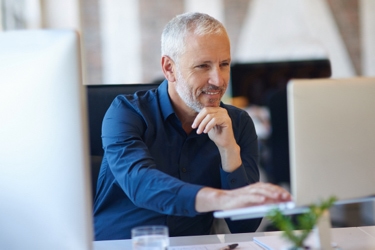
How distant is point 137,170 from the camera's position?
1.57 metres

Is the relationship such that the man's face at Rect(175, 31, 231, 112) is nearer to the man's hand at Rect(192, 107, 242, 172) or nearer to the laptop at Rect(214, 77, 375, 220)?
the man's hand at Rect(192, 107, 242, 172)

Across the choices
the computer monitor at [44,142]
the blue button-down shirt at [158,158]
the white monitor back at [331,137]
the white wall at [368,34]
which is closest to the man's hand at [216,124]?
the blue button-down shirt at [158,158]

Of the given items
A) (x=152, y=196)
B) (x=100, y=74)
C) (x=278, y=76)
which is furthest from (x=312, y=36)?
(x=152, y=196)

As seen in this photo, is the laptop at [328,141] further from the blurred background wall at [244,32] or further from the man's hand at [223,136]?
the blurred background wall at [244,32]

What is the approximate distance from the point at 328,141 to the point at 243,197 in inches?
8.7

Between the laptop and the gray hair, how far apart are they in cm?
62

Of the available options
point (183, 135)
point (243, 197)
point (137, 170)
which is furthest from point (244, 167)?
point (243, 197)

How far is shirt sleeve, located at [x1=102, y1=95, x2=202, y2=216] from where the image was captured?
144cm

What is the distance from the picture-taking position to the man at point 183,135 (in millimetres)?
1759

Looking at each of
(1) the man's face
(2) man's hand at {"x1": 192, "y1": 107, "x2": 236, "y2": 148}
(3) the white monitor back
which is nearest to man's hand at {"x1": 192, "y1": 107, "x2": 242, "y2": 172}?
(2) man's hand at {"x1": 192, "y1": 107, "x2": 236, "y2": 148}

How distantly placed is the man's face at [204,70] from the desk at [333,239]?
0.45 m

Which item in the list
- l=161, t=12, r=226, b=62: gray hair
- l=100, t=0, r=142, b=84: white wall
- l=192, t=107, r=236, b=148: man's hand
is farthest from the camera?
l=100, t=0, r=142, b=84: white wall

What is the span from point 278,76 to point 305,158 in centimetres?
527

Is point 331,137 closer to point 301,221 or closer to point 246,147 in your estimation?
point 301,221
